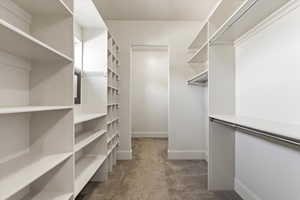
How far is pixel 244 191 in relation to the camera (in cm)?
220

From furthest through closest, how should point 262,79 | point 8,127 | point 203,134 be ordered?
point 203,134, point 262,79, point 8,127

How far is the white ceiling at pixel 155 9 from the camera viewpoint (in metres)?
3.18

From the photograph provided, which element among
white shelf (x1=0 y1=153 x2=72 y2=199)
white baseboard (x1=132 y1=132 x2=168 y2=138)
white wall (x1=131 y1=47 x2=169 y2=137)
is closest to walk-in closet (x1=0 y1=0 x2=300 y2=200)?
white shelf (x1=0 y1=153 x2=72 y2=199)

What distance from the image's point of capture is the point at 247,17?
5.61 feet

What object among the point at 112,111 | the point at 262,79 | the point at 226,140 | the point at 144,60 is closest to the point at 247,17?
the point at 262,79

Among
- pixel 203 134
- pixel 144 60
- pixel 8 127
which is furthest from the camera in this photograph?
pixel 144 60

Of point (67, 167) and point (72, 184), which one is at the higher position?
point (67, 167)

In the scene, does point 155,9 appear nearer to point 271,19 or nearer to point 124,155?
point 271,19

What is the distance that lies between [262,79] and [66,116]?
170 cm

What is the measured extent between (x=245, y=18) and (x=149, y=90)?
4.61 meters

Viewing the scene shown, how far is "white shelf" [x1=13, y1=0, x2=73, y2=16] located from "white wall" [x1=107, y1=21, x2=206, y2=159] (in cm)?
230

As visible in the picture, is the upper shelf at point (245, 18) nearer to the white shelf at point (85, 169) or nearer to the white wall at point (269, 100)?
the white wall at point (269, 100)

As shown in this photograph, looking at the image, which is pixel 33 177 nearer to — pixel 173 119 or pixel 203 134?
pixel 173 119

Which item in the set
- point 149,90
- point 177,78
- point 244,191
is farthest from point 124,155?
point 149,90
